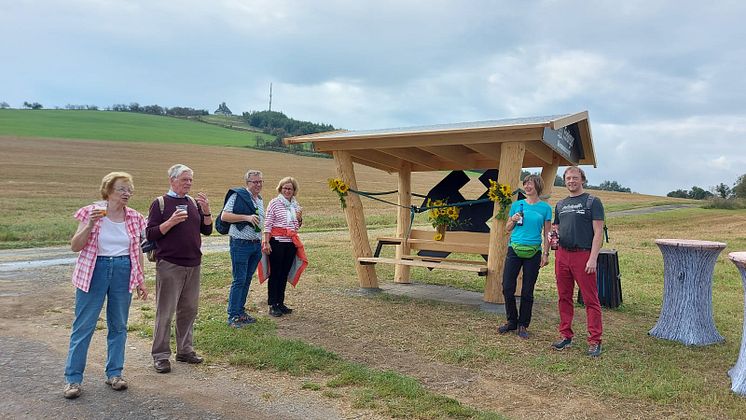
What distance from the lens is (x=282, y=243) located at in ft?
21.4

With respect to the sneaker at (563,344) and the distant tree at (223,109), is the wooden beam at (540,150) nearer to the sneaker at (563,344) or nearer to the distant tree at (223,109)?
the sneaker at (563,344)

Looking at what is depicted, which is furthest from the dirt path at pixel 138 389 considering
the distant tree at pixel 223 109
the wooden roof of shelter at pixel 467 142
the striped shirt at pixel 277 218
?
the distant tree at pixel 223 109

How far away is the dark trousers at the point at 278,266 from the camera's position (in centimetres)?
650

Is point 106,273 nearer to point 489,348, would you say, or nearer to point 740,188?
point 489,348

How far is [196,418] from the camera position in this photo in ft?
12.1

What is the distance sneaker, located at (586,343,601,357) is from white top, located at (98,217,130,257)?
428cm

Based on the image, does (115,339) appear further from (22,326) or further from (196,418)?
(22,326)

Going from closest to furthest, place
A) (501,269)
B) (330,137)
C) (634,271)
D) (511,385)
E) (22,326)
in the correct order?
1. (511,385)
2. (22,326)
3. (501,269)
4. (330,137)
5. (634,271)

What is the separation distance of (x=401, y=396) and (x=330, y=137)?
4.51 meters

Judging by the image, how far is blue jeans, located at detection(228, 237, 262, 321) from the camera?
5953 millimetres

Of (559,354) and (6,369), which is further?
(559,354)

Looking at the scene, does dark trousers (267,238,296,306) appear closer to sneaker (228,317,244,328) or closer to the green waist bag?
sneaker (228,317,244,328)

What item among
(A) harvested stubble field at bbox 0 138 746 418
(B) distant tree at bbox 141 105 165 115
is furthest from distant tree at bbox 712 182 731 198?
(B) distant tree at bbox 141 105 165 115

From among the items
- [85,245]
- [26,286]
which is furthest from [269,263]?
[26,286]
